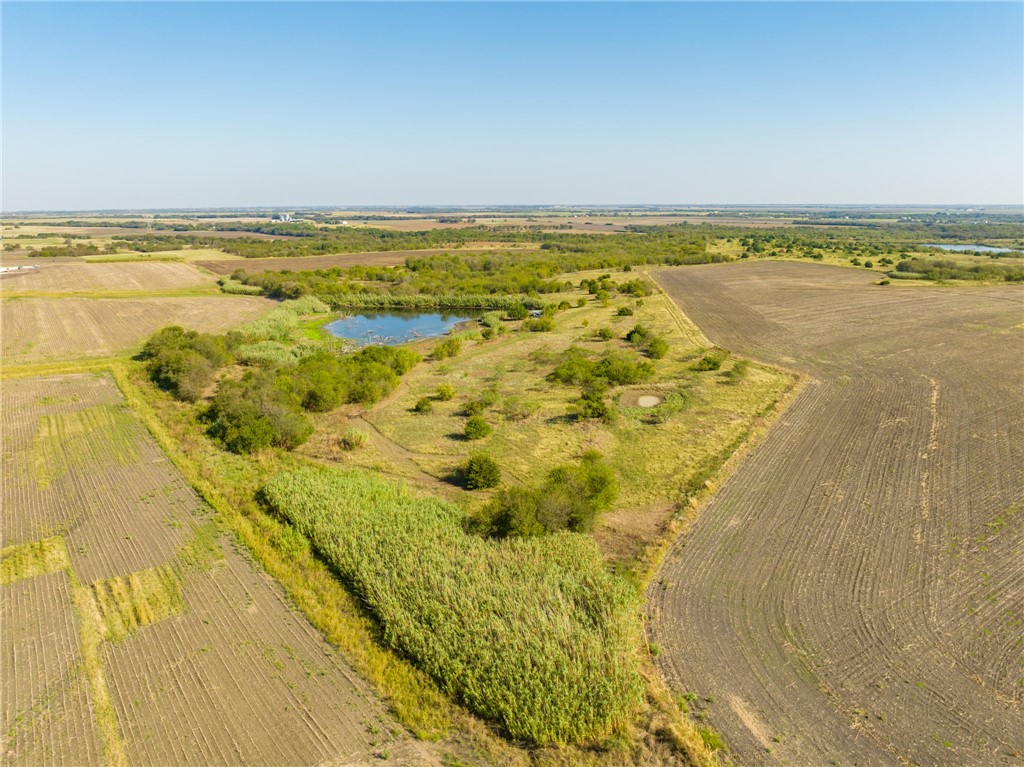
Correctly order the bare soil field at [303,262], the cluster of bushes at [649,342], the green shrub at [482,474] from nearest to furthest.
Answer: the green shrub at [482,474] < the cluster of bushes at [649,342] < the bare soil field at [303,262]

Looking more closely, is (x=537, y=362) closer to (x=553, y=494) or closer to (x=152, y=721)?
(x=553, y=494)

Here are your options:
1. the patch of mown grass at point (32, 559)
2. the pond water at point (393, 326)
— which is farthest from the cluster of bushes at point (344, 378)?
the patch of mown grass at point (32, 559)

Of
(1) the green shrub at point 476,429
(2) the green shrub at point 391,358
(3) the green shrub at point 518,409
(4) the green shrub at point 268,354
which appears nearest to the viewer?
(1) the green shrub at point 476,429

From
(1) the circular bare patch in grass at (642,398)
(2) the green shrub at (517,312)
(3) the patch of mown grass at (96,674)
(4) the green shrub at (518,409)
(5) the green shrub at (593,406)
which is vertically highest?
(2) the green shrub at (517,312)

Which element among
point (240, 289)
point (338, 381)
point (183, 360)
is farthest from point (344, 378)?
point (240, 289)

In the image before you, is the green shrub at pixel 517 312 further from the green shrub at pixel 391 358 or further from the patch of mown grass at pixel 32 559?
the patch of mown grass at pixel 32 559

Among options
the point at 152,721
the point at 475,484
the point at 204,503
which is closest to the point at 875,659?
the point at 475,484

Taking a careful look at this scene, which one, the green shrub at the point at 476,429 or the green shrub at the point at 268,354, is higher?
the green shrub at the point at 268,354
